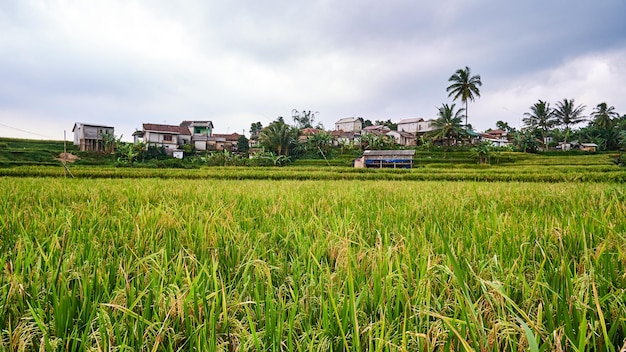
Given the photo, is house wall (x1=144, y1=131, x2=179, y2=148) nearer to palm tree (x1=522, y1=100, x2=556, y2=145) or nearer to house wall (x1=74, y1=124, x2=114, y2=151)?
house wall (x1=74, y1=124, x2=114, y2=151)

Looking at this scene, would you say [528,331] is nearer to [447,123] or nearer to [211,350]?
[211,350]

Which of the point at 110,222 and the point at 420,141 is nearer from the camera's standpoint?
the point at 110,222

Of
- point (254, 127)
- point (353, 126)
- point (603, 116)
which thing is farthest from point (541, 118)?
point (254, 127)

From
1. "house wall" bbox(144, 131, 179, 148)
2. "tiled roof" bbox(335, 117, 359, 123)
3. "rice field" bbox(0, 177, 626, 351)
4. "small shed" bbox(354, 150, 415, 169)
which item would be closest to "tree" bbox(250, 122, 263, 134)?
"tiled roof" bbox(335, 117, 359, 123)

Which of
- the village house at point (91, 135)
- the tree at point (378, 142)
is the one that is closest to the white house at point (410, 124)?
the tree at point (378, 142)

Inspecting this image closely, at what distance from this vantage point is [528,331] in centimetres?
49

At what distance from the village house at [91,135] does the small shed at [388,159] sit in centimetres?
3068

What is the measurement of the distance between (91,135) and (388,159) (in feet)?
119

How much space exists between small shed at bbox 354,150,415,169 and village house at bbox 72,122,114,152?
30.7 m

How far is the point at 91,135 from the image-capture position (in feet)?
123

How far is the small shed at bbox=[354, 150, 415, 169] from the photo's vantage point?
29.4 meters

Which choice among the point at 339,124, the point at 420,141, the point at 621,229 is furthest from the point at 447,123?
the point at 621,229

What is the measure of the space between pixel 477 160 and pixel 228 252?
1436 inches

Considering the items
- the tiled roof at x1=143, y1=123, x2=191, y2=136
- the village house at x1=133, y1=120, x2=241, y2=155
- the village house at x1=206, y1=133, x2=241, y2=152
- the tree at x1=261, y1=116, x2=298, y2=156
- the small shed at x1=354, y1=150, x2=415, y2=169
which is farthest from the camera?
the village house at x1=206, y1=133, x2=241, y2=152
